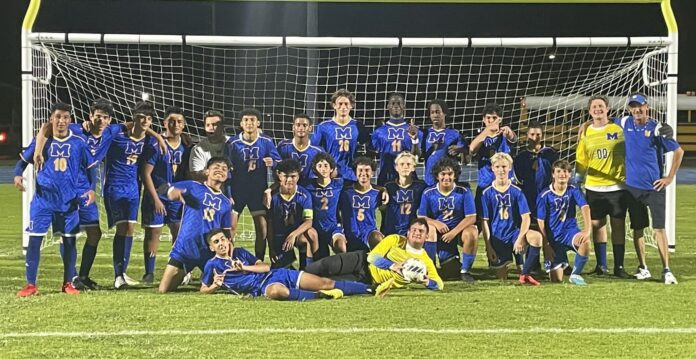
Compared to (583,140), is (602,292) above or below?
below

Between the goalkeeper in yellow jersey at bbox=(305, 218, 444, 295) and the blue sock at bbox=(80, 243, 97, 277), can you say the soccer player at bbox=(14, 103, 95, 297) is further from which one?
the goalkeeper in yellow jersey at bbox=(305, 218, 444, 295)

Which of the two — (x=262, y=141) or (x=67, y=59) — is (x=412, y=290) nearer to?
(x=262, y=141)

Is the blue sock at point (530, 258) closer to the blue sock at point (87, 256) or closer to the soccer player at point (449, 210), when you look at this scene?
the soccer player at point (449, 210)

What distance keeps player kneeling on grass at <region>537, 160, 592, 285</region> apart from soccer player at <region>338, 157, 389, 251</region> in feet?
4.03

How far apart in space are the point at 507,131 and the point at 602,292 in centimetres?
153

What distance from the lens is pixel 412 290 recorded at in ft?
21.0

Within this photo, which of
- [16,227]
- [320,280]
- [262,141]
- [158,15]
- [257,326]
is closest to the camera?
[257,326]

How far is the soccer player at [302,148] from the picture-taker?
6914 millimetres

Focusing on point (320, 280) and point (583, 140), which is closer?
point (320, 280)

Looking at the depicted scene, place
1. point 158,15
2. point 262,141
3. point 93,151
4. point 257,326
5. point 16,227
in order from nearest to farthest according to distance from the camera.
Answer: point 257,326, point 93,151, point 262,141, point 16,227, point 158,15

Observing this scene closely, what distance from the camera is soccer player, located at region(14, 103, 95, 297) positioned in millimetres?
6070

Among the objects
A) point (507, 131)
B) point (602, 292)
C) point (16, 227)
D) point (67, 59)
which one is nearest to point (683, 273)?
point (602, 292)

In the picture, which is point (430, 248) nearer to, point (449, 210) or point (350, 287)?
point (449, 210)

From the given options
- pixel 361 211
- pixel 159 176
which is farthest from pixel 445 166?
pixel 159 176
